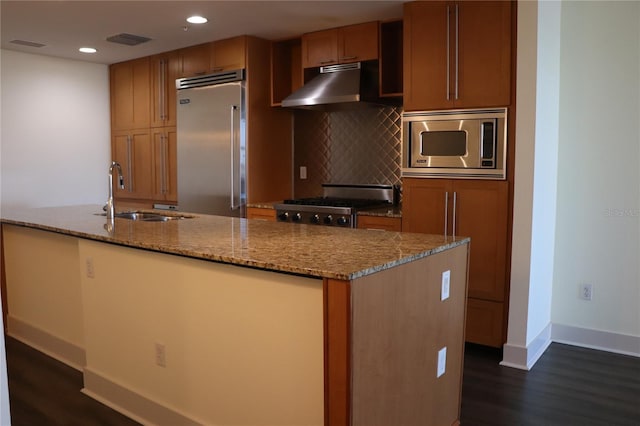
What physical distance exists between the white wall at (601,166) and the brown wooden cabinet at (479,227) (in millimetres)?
605

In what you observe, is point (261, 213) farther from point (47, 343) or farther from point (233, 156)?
point (47, 343)

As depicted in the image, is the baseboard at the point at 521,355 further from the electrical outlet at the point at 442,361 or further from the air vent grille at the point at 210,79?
the air vent grille at the point at 210,79

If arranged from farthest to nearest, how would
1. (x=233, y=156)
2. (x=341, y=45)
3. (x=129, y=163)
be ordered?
(x=129, y=163) → (x=233, y=156) → (x=341, y=45)

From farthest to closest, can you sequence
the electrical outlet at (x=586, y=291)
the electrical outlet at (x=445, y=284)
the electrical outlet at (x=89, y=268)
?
the electrical outlet at (x=586, y=291) < the electrical outlet at (x=89, y=268) < the electrical outlet at (x=445, y=284)

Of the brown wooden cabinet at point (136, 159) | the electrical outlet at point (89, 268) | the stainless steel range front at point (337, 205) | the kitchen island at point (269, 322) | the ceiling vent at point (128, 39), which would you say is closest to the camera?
the kitchen island at point (269, 322)

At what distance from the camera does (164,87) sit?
549 centimetres

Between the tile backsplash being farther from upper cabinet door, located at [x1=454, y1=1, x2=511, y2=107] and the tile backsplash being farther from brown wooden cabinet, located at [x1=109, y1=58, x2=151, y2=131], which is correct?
brown wooden cabinet, located at [x1=109, y1=58, x2=151, y2=131]

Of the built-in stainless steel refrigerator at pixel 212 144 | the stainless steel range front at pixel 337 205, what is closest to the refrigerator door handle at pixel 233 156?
the built-in stainless steel refrigerator at pixel 212 144

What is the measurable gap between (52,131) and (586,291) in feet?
16.8

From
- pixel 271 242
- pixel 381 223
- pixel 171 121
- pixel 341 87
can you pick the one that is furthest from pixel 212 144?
pixel 271 242

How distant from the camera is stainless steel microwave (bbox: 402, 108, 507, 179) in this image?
3.42 m

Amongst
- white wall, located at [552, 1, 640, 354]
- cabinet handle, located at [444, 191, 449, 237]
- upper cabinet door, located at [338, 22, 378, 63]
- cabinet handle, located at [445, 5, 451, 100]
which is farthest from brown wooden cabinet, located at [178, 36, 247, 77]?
white wall, located at [552, 1, 640, 354]

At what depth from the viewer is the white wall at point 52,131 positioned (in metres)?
5.35

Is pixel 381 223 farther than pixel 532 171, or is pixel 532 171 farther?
pixel 381 223
